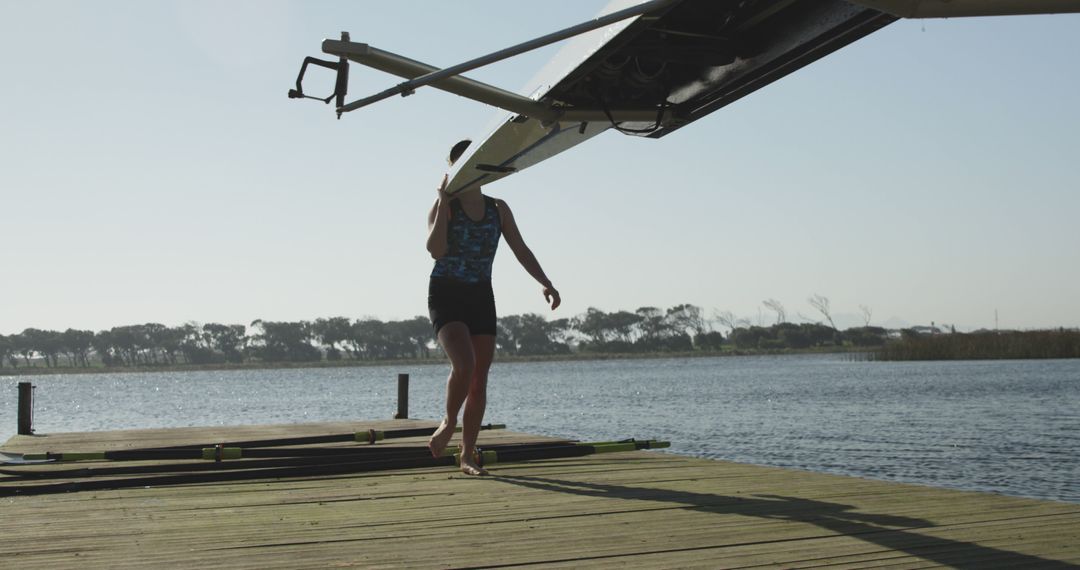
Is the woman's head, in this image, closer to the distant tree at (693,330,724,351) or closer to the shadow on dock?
the shadow on dock

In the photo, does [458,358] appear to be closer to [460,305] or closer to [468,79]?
[460,305]

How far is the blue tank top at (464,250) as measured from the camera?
20.2 ft

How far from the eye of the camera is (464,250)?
243 inches

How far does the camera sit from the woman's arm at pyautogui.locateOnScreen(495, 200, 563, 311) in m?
6.48

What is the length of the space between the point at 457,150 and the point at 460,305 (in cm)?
92

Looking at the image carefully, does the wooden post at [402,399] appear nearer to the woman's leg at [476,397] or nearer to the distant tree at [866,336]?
the woman's leg at [476,397]

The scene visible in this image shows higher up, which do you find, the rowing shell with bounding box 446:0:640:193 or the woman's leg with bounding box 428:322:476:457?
the rowing shell with bounding box 446:0:640:193

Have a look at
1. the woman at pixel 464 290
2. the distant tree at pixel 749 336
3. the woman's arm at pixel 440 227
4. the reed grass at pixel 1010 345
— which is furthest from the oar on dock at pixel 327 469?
the distant tree at pixel 749 336

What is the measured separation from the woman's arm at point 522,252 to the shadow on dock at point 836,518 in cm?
112

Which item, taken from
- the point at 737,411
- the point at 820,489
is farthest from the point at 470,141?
the point at 737,411

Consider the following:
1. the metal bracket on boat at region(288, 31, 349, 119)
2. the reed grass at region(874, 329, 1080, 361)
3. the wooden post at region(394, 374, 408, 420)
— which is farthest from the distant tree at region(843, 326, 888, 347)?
the metal bracket on boat at region(288, 31, 349, 119)

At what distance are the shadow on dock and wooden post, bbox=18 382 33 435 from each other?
8.15 m

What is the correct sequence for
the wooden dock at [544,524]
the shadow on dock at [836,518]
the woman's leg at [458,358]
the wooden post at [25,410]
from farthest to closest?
the wooden post at [25,410]
the woman's leg at [458,358]
the wooden dock at [544,524]
the shadow on dock at [836,518]

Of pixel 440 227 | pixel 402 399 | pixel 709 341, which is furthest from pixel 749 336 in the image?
pixel 440 227
